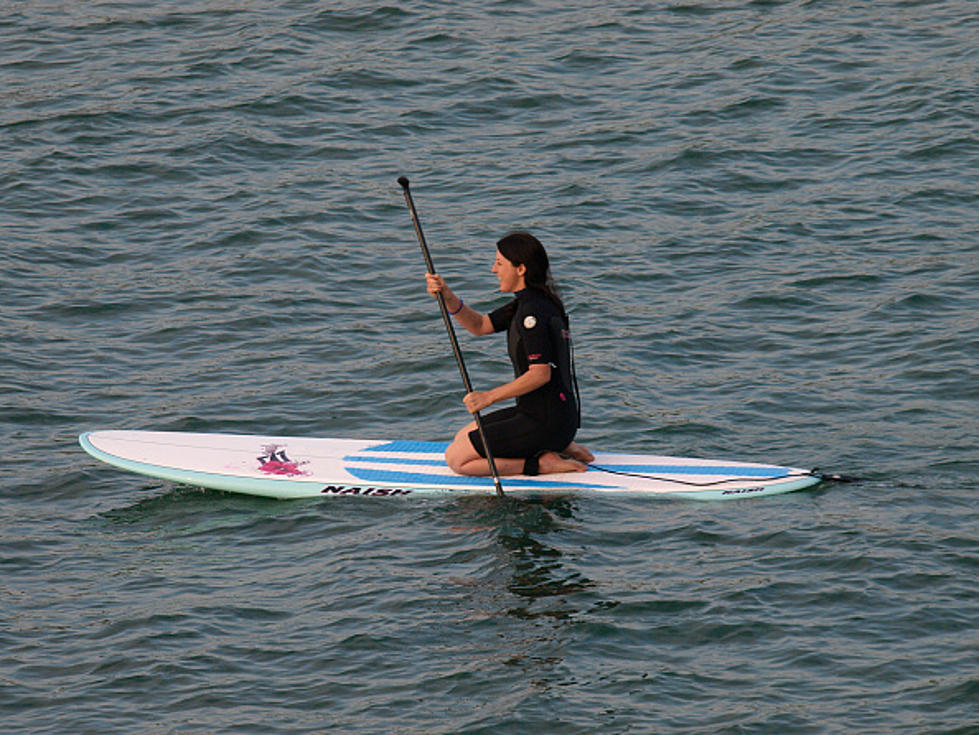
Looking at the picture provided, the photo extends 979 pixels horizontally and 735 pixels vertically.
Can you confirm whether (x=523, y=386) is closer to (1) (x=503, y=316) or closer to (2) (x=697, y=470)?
(1) (x=503, y=316)

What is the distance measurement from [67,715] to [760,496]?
4903mm

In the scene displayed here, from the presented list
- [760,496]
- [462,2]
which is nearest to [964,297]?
[760,496]

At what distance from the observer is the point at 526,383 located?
32.7ft

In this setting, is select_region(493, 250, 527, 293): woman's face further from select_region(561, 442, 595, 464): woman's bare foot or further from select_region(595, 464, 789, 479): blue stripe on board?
select_region(595, 464, 789, 479): blue stripe on board

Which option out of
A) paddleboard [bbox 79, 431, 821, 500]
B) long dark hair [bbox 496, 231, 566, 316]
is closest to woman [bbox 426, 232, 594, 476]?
long dark hair [bbox 496, 231, 566, 316]

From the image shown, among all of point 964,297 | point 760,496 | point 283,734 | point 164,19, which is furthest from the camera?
point 164,19

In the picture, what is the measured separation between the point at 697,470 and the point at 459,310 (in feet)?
6.80

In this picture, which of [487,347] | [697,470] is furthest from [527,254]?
[487,347]

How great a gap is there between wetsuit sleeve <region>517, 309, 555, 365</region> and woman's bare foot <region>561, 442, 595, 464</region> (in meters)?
0.83

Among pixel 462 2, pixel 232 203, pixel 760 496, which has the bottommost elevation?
pixel 760 496

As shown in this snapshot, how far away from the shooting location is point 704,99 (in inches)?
738

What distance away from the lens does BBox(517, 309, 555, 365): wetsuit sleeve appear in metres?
9.89

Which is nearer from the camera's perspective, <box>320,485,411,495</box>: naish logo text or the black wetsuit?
the black wetsuit

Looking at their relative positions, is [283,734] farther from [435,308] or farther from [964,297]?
[964,297]
